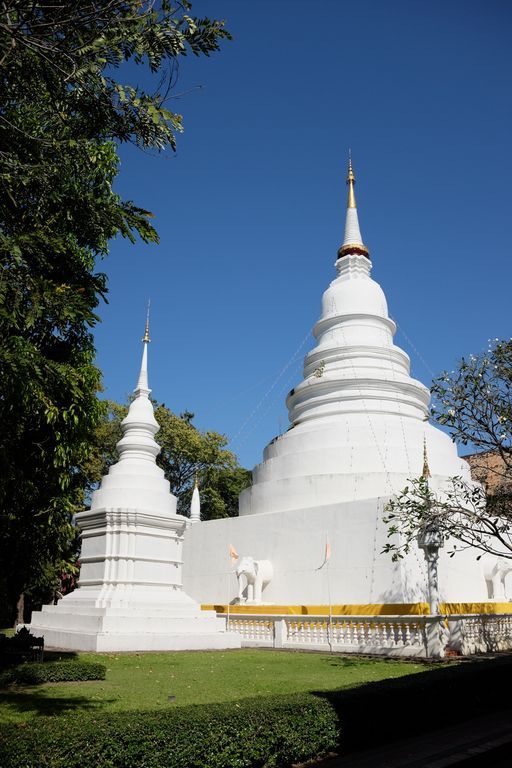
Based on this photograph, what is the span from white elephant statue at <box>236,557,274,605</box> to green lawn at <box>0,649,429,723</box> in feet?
18.9

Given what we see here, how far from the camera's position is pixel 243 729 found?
18.5ft

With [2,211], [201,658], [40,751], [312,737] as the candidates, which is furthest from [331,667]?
[2,211]

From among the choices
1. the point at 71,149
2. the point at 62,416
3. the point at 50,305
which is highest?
the point at 71,149

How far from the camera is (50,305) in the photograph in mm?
7273

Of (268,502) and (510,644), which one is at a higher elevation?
(268,502)

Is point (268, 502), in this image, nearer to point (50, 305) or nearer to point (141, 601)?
point (141, 601)

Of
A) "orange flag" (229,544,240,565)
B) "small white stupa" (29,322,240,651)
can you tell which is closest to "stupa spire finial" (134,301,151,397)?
"small white stupa" (29,322,240,651)

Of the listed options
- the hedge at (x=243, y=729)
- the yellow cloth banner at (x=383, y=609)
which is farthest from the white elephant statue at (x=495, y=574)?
the hedge at (x=243, y=729)

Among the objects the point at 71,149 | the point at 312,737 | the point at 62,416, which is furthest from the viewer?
the point at 62,416

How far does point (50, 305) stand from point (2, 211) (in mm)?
1255

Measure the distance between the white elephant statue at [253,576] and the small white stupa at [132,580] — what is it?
3741 mm

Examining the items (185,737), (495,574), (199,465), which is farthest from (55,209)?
(199,465)

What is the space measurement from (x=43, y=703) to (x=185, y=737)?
12.3 feet

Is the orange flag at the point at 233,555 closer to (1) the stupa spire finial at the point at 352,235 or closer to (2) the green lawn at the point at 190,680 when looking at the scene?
(2) the green lawn at the point at 190,680
